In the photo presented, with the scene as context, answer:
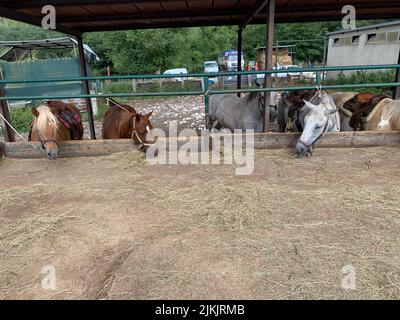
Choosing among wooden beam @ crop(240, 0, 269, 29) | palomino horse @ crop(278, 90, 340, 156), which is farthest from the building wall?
palomino horse @ crop(278, 90, 340, 156)

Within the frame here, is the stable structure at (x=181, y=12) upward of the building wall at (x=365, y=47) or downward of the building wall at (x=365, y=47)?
downward

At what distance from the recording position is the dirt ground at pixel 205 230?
193 centimetres

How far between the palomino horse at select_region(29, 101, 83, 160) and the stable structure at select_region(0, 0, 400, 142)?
0.62m

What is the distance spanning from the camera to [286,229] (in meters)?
2.52

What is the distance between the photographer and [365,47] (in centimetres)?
2064

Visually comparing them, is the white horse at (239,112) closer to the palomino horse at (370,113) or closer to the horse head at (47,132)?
the palomino horse at (370,113)

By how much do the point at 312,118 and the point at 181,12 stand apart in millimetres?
3414

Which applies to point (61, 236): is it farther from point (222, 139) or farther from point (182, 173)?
point (222, 139)

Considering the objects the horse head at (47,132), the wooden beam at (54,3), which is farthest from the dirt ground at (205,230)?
the wooden beam at (54,3)

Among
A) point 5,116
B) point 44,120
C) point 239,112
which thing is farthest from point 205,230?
point 5,116

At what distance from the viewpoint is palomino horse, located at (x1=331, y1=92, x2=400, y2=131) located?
4648mm

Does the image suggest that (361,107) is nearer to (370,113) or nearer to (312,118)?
(370,113)

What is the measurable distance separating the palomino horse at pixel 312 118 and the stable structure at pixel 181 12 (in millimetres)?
679

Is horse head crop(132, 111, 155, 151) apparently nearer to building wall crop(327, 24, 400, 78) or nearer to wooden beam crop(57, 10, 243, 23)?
wooden beam crop(57, 10, 243, 23)
